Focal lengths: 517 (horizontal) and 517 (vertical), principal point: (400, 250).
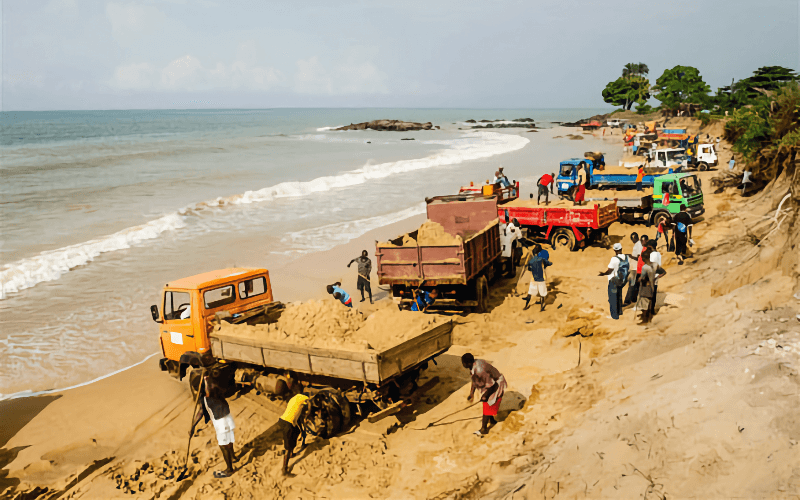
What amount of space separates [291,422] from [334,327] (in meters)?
1.75

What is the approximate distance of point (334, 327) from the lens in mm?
8117

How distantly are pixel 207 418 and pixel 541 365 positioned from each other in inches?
226

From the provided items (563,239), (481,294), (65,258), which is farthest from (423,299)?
(65,258)

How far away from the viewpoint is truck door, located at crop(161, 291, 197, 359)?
30.0ft

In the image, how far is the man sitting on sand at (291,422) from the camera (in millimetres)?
6762

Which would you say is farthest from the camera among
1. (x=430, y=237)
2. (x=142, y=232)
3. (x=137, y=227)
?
(x=137, y=227)

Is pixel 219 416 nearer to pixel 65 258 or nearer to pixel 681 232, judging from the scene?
pixel 681 232

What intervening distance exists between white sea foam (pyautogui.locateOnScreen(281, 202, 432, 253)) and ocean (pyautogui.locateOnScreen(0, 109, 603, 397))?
0.29 feet

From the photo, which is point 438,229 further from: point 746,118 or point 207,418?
point 746,118

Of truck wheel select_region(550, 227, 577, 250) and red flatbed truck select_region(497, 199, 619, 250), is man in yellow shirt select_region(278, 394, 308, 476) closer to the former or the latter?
red flatbed truck select_region(497, 199, 619, 250)

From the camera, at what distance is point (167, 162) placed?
50.5m

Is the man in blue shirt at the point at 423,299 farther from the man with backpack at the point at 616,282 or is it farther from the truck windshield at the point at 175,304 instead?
the truck windshield at the point at 175,304

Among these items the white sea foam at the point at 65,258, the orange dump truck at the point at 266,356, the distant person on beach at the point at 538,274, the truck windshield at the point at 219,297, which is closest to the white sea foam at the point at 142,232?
the white sea foam at the point at 65,258

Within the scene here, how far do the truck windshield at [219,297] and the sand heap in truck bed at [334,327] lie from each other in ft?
2.88
